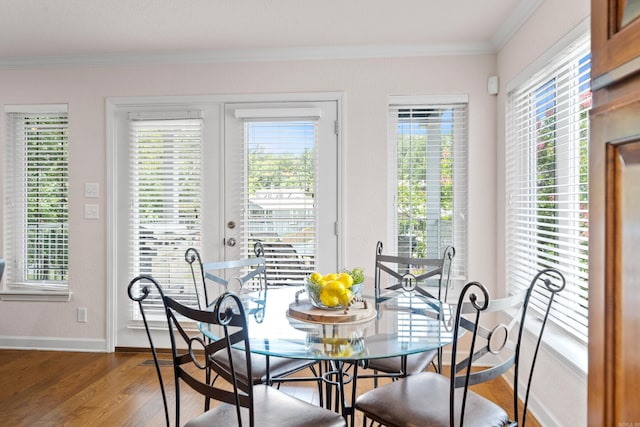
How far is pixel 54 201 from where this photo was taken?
3.69m

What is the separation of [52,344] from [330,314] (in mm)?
3029

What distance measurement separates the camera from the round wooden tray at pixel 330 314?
1.74 meters

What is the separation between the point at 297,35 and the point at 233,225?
1.50m

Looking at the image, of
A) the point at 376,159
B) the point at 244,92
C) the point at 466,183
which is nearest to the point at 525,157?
the point at 466,183

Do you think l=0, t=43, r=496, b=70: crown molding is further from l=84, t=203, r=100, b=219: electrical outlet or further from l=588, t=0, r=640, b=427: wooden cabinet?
l=588, t=0, r=640, b=427: wooden cabinet

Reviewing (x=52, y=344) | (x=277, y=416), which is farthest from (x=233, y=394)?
(x=52, y=344)

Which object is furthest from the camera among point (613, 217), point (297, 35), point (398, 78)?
point (398, 78)

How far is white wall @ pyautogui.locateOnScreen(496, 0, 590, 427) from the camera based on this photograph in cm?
201

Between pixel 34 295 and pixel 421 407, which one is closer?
pixel 421 407

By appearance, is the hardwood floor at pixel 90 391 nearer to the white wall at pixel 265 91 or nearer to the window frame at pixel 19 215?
the white wall at pixel 265 91

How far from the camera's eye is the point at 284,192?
3418 mm

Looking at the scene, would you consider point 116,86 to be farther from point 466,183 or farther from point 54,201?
point 466,183

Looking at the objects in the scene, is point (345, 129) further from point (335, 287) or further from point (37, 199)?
point (37, 199)

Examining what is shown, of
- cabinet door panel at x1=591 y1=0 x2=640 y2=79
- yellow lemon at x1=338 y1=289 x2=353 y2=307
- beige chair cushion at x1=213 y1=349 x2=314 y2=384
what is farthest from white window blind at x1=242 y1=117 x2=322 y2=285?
cabinet door panel at x1=591 y1=0 x2=640 y2=79
